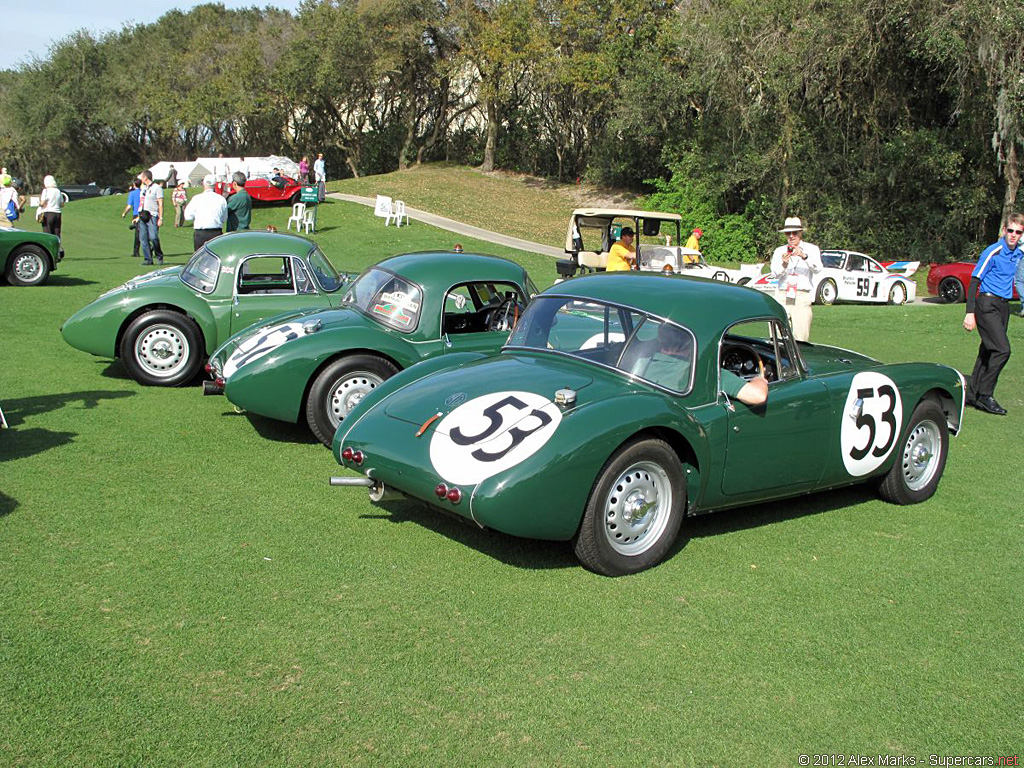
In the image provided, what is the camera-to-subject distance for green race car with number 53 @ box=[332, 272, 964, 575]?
Answer: 16.3 feet

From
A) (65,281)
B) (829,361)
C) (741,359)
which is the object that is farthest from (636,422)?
(65,281)

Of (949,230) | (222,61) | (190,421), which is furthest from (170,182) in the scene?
(190,421)

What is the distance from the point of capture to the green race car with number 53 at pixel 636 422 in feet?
16.3

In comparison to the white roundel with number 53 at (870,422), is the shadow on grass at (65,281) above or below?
above

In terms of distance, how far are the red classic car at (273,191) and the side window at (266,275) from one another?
2634 centimetres

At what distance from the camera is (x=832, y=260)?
2355 cm

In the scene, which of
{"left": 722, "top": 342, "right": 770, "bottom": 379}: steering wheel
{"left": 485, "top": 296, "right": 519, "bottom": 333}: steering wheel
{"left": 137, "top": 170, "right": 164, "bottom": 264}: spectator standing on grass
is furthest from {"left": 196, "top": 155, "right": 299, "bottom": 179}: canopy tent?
{"left": 722, "top": 342, "right": 770, "bottom": 379}: steering wheel

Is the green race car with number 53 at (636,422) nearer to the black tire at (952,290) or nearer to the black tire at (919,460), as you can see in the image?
the black tire at (919,460)

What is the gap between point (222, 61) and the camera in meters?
55.1

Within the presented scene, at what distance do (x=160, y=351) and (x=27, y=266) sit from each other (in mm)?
8420

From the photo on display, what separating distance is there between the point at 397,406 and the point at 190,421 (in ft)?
10.6

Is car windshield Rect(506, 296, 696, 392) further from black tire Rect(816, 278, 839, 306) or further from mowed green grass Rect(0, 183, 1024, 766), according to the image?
black tire Rect(816, 278, 839, 306)

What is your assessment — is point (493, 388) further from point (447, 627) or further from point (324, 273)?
point (324, 273)

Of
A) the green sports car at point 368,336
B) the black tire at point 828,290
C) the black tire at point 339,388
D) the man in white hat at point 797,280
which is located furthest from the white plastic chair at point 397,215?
the black tire at point 339,388
